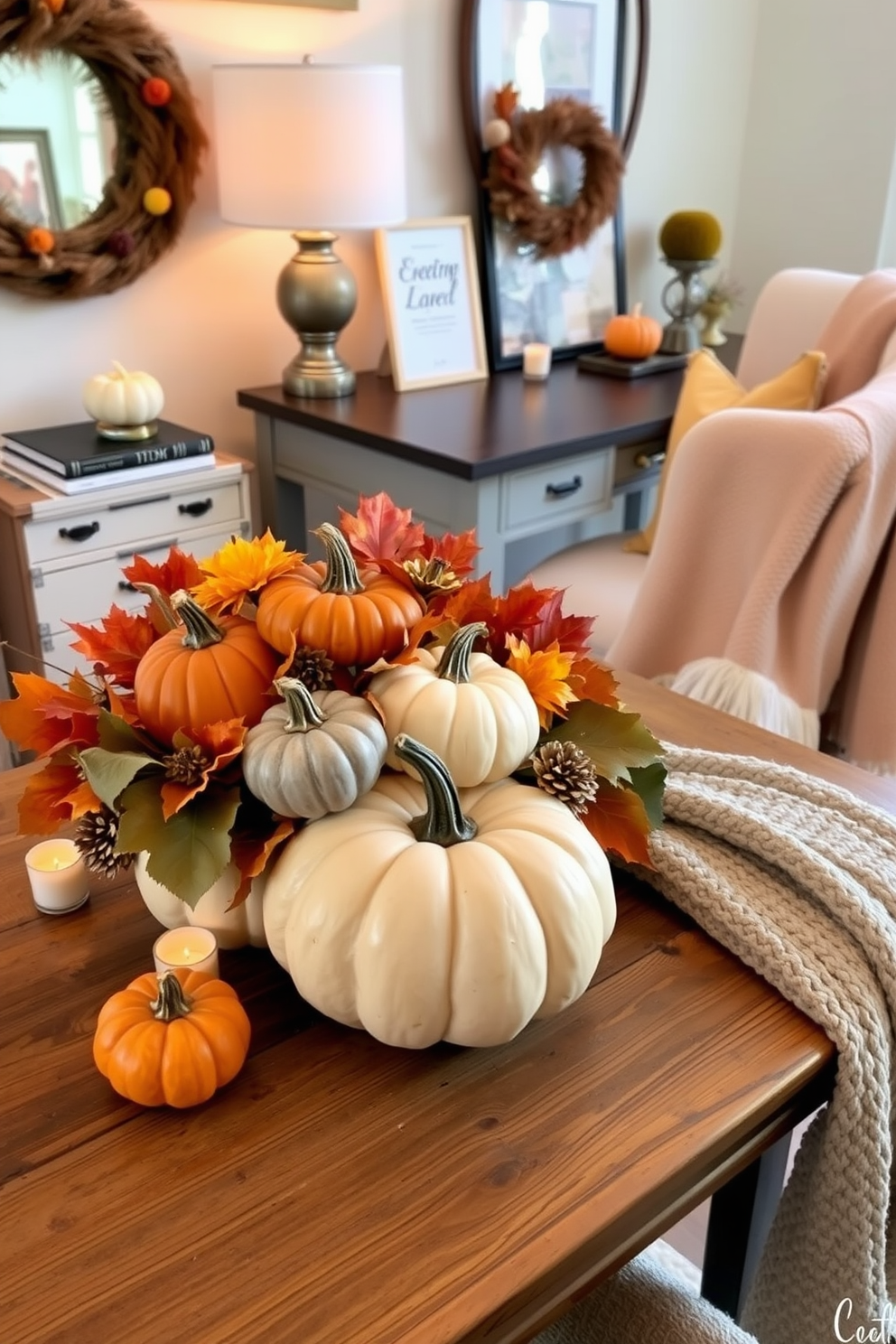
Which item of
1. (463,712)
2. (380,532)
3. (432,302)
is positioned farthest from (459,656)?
(432,302)

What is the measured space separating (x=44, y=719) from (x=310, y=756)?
0.72 feet

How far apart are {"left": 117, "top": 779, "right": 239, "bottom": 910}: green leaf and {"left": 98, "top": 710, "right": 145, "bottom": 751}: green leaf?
0.04 metres

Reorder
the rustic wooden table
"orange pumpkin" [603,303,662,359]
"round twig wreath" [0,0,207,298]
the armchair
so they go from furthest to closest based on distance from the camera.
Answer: "orange pumpkin" [603,303,662,359], "round twig wreath" [0,0,207,298], the armchair, the rustic wooden table

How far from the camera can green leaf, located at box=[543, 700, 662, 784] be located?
32.7 inches

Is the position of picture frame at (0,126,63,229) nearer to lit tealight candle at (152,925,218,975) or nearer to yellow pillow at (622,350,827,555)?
yellow pillow at (622,350,827,555)

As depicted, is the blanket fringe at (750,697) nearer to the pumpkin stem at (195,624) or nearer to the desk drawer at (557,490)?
the desk drawer at (557,490)

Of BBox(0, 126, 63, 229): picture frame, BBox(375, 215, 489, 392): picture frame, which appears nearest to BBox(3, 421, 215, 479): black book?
BBox(0, 126, 63, 229): picture frame

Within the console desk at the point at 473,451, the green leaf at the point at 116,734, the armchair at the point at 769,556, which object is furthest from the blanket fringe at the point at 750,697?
the green leaf at the point at 116,734

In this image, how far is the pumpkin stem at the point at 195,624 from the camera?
30.6 inches

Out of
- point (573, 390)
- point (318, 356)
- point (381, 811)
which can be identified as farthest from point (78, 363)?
point (381, 811)

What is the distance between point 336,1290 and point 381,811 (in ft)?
0.95

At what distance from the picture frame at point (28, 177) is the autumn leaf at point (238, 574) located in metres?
1.36

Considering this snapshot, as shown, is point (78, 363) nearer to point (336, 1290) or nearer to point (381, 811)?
point (381, 811)

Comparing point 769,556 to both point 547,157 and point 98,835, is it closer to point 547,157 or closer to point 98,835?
point 98,835
